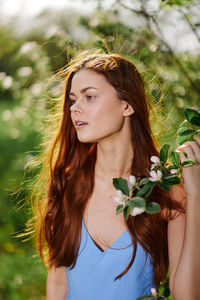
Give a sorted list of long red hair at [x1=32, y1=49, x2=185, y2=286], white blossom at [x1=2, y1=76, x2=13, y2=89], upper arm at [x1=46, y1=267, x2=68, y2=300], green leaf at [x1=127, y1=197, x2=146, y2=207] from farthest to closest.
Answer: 1. white blossom at [x1=2, y1=76, x2=13, y2=89]
2. upper arm at [x1=46, y1=267, x2=68, y2=300]
3. long red hair at [x1=32, y1=49, x2=185, y2=286]
4. green leaf at [x1=127, y1=197, x2=146, y2=207]

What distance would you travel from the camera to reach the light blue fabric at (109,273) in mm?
1468

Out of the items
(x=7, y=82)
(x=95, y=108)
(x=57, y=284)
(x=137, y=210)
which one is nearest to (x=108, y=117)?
(x=95, y=108)

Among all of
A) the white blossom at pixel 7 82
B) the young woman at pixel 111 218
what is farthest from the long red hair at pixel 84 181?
the white blossom at pixel 7 82

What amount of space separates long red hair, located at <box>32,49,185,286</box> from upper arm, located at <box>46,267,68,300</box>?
5 cm

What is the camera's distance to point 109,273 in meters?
1.50

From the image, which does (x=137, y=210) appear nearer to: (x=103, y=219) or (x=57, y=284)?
(x=103, y=219)

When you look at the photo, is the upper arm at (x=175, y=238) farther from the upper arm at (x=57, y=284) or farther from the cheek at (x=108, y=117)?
the upper arm at (x=57, y=284)

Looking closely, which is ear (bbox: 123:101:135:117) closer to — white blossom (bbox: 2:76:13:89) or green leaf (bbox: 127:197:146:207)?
green leaf (bbox: 127:197:146:207)

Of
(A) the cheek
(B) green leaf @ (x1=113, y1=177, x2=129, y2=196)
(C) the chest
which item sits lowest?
(C) the chest

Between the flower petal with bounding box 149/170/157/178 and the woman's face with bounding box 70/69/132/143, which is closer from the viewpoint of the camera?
the flower petal with bounding box 149/170/157/178

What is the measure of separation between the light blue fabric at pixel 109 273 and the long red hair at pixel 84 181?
0.09ft

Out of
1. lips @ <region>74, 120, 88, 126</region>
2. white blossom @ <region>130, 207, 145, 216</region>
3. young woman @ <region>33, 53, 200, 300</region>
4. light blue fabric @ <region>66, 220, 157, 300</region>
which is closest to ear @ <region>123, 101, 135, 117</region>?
young woman @ <region>33, 53, 200, 300</region>

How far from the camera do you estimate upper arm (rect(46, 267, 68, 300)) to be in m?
1.68

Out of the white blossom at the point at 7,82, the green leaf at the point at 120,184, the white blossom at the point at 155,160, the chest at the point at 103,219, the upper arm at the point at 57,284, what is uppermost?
the white blossom at the point at 7,82
